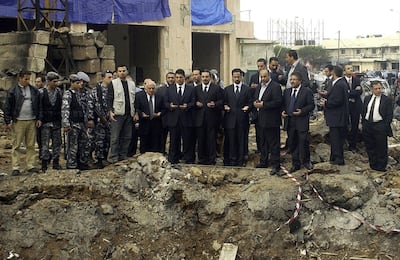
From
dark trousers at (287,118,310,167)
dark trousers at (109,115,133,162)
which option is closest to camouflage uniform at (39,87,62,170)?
dark trousers at (109,115,133,162)

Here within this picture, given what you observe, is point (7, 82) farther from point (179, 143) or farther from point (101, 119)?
point (179, 143)

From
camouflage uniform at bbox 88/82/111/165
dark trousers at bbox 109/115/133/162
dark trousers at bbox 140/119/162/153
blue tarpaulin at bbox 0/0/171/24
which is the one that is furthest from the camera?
blue tarpaulin at bbox 0/0/171/24

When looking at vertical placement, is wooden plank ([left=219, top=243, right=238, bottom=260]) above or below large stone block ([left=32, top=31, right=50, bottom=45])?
below

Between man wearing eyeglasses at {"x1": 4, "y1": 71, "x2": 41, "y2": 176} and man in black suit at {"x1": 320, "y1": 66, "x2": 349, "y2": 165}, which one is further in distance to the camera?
man in black suit at {"x1": 320, "y1": 66, "x2": 349, "y2": 165}

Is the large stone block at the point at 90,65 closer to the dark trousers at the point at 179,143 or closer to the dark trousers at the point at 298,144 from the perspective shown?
the dark trousers at the point at 179,143

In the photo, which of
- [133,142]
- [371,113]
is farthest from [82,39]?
[371,113]

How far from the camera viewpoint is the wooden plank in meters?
6.96

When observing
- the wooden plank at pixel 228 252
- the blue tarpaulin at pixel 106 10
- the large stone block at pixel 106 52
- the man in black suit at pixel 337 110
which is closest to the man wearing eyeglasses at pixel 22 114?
the wooden plank at pixel 228 252

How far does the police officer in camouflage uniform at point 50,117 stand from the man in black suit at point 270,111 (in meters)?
3.09

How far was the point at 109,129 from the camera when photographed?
362 inches

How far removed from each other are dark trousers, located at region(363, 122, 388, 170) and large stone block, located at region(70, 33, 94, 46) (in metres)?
8.24

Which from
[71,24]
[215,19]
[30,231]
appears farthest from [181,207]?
[215,19]

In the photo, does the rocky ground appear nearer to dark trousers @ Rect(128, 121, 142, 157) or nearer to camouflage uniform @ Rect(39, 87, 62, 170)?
camouflage uniform @ Rect(39, 87, 62, 170)

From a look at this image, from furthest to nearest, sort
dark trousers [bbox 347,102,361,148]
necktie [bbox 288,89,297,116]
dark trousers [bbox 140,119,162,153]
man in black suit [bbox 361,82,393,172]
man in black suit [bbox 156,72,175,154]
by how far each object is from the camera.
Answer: dark trousers [bbox 347,102,361,148] < dark trousers [bbox 140,119,162,153] < man in black suit [bbox 156,72,175,154] < man in black suit [bbox 361,82,393,172] < necktie [bbox 288,89,297,116]
